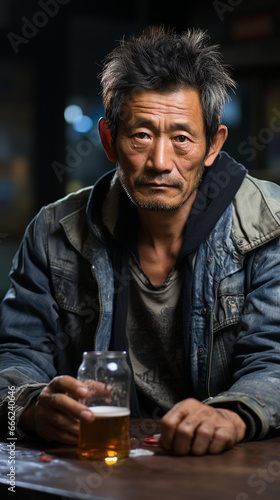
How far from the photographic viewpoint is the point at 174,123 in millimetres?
1857

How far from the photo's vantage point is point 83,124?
4918 millimetres

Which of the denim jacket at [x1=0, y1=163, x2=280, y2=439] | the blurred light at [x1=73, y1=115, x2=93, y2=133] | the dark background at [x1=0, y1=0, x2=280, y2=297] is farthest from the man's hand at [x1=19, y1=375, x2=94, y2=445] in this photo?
the blurred light at [x1=73, y1=115, x2=93, y2=133]

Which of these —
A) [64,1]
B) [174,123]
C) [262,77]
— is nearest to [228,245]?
[174,123]

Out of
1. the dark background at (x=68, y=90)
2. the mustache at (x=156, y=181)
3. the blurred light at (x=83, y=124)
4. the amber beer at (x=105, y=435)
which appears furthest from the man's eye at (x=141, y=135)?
the blurred light at (x=83, y=124)

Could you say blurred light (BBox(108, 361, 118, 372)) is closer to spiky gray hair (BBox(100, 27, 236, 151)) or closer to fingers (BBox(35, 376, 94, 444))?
fingers (BBox(35, 376, 94, 444))

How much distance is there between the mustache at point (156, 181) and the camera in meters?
1.87

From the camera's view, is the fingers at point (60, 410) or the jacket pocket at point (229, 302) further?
the jacket pocket at point (229, 302)

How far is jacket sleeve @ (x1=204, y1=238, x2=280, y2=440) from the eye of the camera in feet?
4.73

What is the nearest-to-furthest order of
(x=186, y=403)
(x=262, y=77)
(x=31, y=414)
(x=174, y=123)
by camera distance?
(x=186, y=403), (x=31, y=414), (x=174, y=123), (x=262, y=77)

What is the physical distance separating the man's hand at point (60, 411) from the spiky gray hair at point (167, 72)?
86cm

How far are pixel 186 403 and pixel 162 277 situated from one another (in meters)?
0.74

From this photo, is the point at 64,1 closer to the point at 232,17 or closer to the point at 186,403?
the point at 232,17

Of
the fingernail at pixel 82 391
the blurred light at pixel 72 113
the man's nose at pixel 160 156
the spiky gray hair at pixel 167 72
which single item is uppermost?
the blurred light at pixel 72 113

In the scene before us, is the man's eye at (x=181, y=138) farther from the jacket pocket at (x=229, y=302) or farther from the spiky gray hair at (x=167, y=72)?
the jacket pocket at (x=229, y=302)
